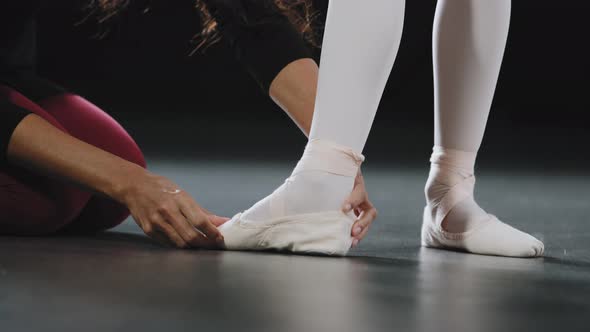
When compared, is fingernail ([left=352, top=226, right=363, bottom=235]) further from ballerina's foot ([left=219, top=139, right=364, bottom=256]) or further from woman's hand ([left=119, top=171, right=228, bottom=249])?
woman's hand ([left=119, top=171, right=228, bottom=249])

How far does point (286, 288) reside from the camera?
1.03 m

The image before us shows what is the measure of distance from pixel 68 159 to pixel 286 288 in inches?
17.5

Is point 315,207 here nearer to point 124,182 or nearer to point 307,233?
point 307,233

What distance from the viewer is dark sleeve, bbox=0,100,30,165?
1.37m

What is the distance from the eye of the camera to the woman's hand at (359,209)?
1.32m

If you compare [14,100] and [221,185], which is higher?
[14,100]

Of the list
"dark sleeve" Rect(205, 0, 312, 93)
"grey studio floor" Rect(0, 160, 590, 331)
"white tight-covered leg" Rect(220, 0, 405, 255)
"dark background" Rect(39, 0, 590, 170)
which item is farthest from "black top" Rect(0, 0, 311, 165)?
"dark background" Rect(39, 0, 590, 170)

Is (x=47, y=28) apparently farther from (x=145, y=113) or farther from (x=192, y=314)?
(x=192, y=314)

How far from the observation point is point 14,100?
1496mm

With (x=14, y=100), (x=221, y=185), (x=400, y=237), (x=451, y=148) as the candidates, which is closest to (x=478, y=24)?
(x=451, y=148)

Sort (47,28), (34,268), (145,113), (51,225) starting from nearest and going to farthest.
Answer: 1. (34,268)
2. (51,225)
3. (145,113)
4. (47,28)

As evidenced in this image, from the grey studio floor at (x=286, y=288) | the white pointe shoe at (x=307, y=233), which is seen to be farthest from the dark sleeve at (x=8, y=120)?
the white pointe shoe at (x=307, y=233)

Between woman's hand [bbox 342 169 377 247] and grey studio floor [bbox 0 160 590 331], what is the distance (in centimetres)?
3

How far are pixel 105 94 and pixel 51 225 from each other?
3224 millimetres
